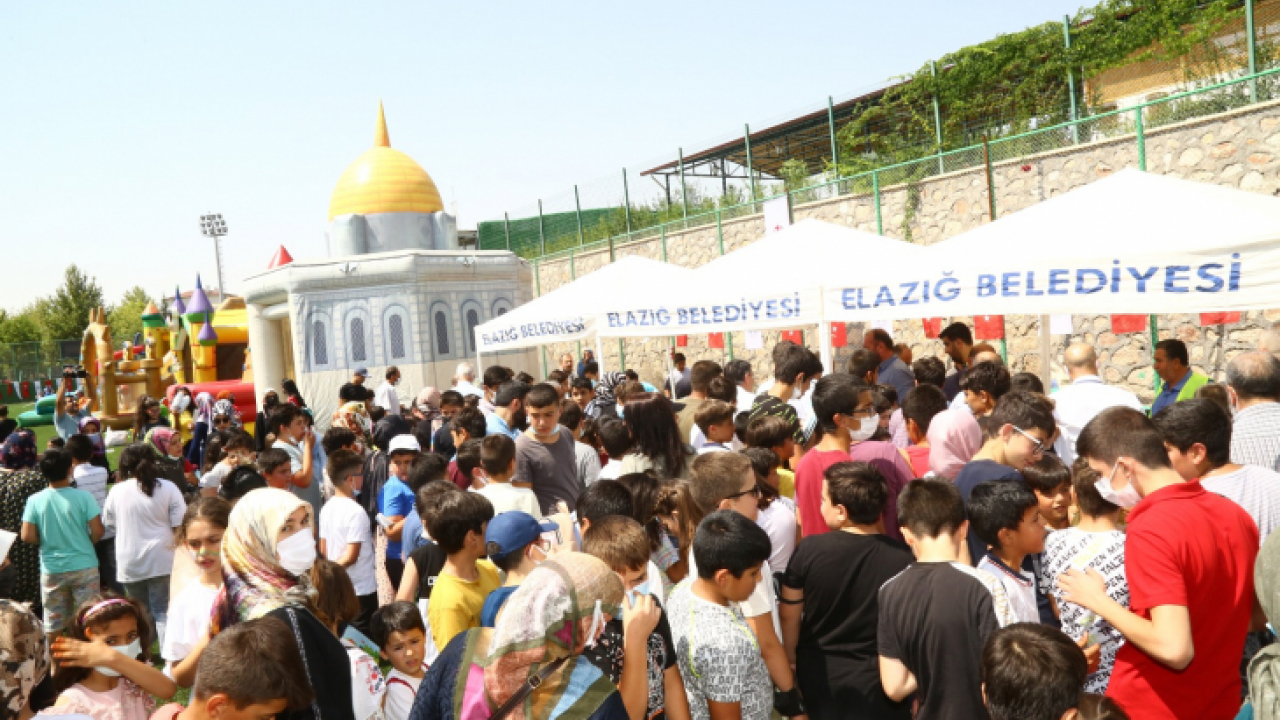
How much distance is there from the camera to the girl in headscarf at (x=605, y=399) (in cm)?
798

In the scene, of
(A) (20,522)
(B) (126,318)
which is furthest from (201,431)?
(B) (126,318)

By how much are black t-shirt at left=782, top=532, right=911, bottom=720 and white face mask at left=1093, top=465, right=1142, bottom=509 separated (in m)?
0.70

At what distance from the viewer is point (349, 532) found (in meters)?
5.48

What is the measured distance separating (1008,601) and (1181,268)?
124 inches

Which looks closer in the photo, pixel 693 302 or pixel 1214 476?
pixel 1214 476

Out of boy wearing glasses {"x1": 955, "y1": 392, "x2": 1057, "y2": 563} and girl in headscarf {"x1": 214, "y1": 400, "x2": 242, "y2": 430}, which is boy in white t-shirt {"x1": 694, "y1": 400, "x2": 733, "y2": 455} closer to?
boy wearing glasses {"x1": 955, "y1": 392, "x2": 1057, "y2": 563}

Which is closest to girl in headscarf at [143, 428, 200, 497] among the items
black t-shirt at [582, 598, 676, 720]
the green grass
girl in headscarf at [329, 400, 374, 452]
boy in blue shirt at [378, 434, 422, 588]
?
girl in headscarf at [329, 400, 374, 452]

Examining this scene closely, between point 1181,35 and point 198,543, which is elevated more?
point 1181,35

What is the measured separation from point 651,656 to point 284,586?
1.28m

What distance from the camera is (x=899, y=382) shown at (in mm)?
7871

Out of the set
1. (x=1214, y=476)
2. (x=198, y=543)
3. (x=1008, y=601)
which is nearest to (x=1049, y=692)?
(x=1008, y=601)

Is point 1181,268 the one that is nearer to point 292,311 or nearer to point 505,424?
point 505,424

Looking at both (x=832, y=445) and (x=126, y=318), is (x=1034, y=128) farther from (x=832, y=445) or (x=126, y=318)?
(x=126, y=318)

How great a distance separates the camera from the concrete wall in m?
11.0
